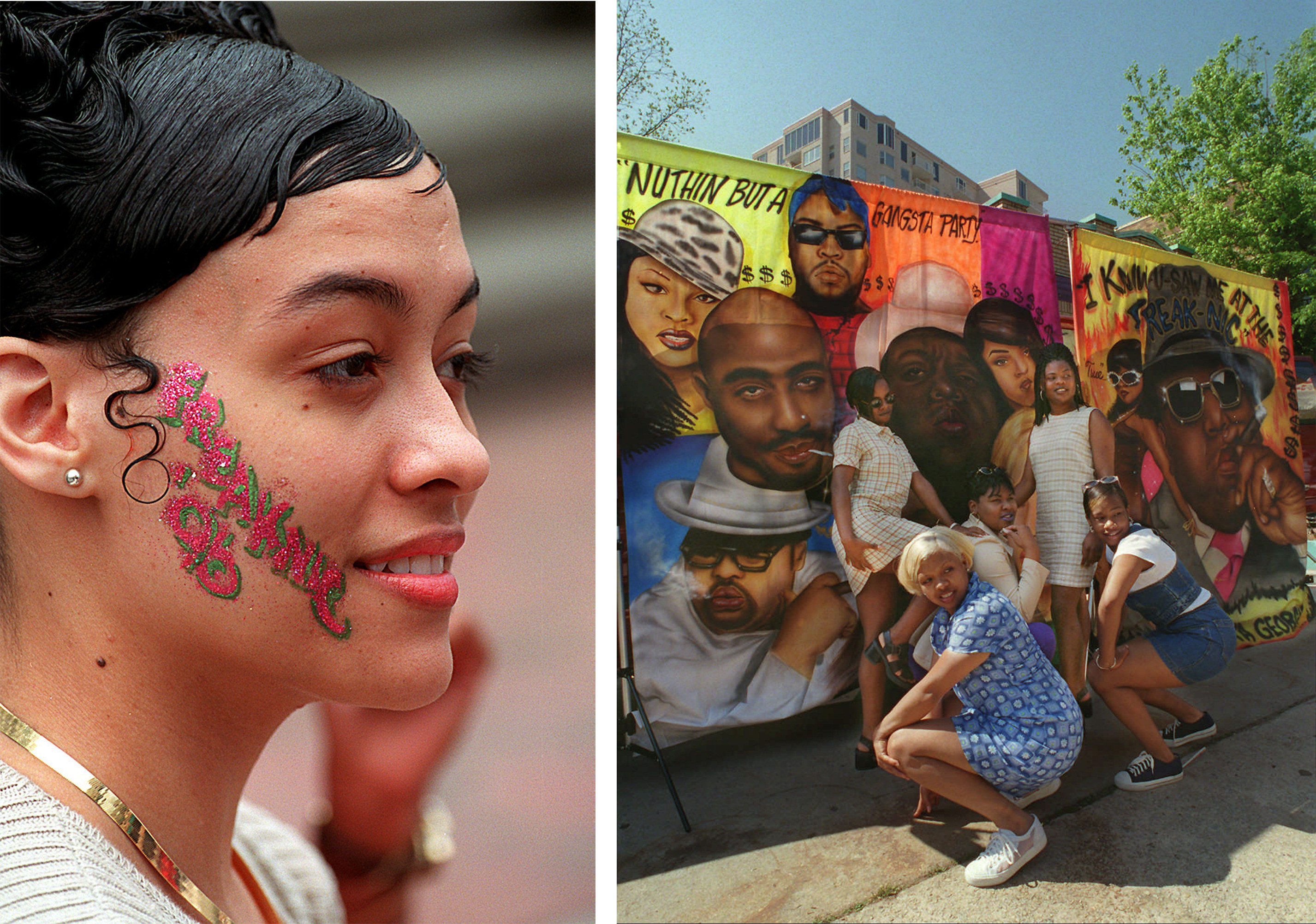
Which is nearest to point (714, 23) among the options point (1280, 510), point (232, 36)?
point (232, 36)

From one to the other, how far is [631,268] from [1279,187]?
228 cm

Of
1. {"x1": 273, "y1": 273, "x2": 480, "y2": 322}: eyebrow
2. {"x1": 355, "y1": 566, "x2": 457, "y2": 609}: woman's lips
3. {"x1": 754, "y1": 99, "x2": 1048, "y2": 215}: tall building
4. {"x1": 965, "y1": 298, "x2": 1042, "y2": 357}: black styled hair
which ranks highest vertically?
{"x1": 754, "y1": 99, "x2": 1048, "y2": 215}: tall building

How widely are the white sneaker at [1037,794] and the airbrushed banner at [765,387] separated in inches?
24.1

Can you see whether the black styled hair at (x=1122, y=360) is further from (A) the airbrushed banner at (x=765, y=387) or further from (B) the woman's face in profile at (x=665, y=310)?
(B) the woman's face in profile at (x=665, y=310)

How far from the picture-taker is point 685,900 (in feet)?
6.36

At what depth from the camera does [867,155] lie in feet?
6.97

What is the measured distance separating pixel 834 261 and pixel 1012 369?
67 centimetres

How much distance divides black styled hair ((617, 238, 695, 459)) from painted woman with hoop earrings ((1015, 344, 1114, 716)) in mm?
1097

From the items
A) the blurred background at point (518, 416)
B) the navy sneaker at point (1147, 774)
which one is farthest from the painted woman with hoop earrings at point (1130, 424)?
the blurred background at point (518, 416)

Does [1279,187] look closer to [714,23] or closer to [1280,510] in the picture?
[1280,510]

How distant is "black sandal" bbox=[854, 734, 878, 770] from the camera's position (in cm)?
212

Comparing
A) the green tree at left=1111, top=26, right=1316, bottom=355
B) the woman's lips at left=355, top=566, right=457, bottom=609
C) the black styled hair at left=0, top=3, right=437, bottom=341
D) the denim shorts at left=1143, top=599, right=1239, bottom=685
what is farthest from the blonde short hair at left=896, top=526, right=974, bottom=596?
the black styled hair at left=0, top=3, right=437, bottom=341

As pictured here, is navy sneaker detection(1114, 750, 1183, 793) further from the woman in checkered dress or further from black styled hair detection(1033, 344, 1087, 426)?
black styled hair detection(1033, 344, 1087, 426)

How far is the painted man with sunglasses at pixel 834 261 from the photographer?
204 cm
